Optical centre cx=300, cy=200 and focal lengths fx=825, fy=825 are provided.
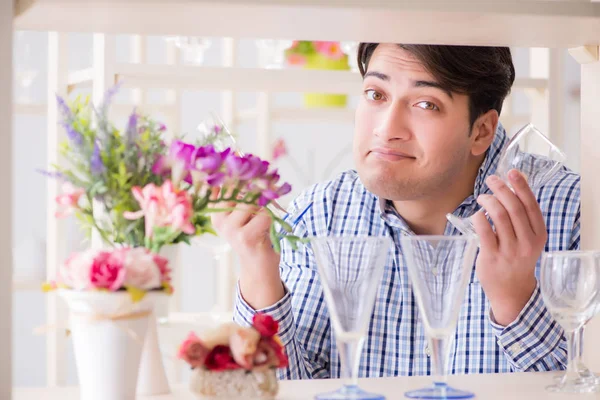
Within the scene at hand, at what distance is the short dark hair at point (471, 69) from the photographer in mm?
1553

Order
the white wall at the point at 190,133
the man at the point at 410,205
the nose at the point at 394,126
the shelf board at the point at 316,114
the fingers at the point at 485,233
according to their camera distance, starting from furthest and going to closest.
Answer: the white wall at the point at 190,133 → the shelf board at the point at 316,114 → the nose at the point at 394,126 → the man at the point at 410,205 → the fingers at the point at 485,233

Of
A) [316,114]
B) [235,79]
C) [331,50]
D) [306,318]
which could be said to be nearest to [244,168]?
[306,318]

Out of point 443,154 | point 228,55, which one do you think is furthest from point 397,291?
point 228,55

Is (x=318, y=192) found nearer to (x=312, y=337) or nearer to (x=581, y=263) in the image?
(x=312, y=337)

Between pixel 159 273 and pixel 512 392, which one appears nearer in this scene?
pixel 159 273

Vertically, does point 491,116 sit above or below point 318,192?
above

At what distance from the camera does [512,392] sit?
0.91 metres

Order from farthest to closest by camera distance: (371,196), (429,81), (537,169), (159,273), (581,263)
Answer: (371,196) → (429,81) → (537,169) → (581,263) → (159,273)

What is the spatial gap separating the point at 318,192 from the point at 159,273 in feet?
3.78

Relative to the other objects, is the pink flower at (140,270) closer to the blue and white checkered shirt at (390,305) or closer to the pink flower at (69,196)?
the pink flower at (69,196)

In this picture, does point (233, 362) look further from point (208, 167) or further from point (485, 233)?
point (485, 233)

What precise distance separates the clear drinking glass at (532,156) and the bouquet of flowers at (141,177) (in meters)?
0.60

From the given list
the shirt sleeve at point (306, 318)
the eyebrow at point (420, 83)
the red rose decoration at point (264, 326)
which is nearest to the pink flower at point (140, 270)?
the red rose decoration at point (264, 326)

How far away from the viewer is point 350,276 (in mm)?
793
